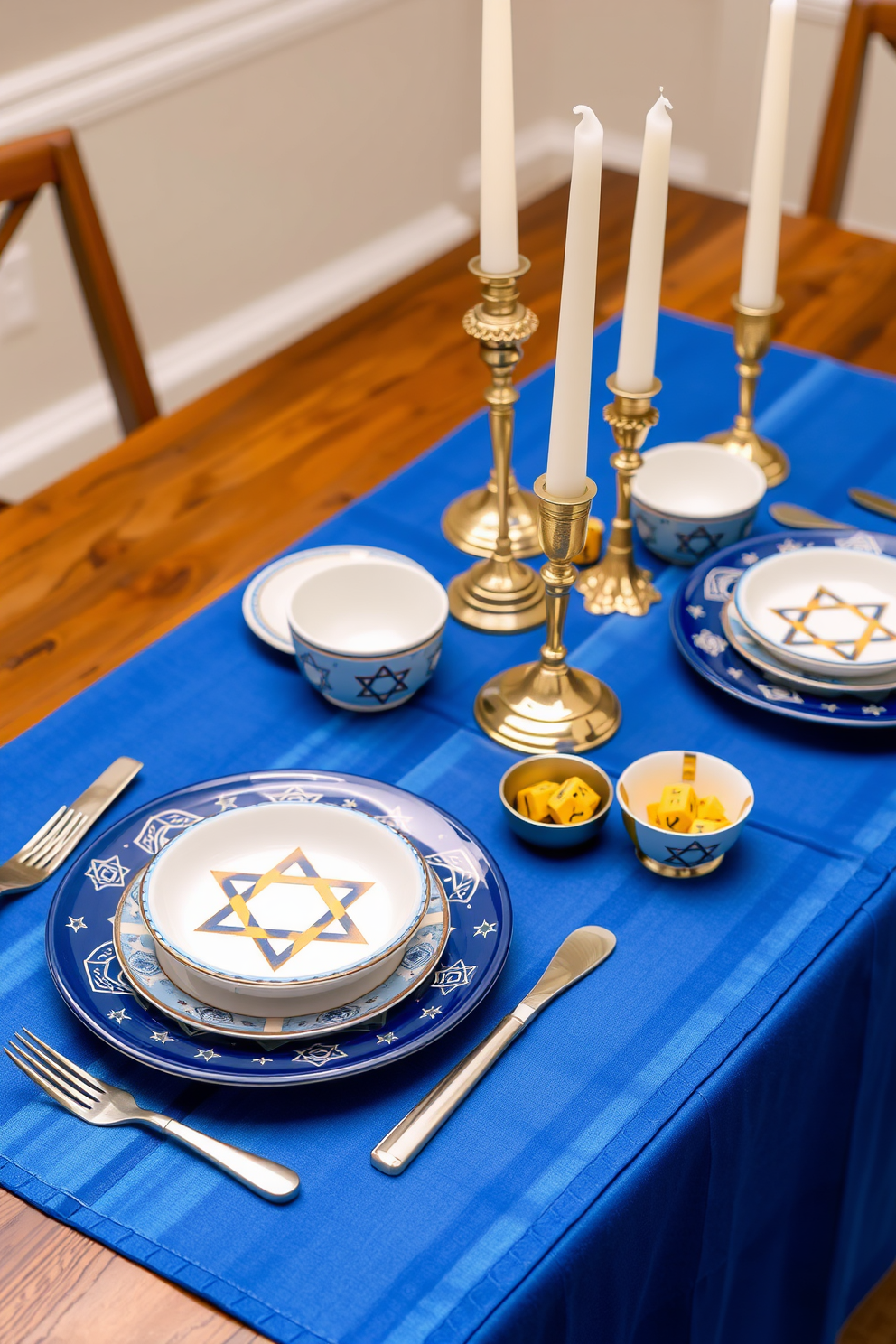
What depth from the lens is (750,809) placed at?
95 cm

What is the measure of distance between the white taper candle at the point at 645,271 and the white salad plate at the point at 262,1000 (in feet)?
1.47

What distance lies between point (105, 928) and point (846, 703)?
0.57m

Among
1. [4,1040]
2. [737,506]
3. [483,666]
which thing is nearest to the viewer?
[4,1040]

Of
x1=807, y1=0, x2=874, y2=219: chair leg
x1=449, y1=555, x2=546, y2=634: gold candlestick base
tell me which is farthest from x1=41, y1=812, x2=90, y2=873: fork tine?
x1=807, y1=0, x2=874, y2=219: chair leg

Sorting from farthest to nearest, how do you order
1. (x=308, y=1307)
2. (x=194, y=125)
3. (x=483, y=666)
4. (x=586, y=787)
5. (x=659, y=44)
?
(x=659, y=44), (x=194, y=125), (x=483, y=666), (x=586, y=787), (x=308, y=1307)

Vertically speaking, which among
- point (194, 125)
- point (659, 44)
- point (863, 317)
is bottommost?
point (659, 44)

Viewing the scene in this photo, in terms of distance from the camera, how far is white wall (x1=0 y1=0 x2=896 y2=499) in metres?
2.48

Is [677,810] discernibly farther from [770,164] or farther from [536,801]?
[770,164]

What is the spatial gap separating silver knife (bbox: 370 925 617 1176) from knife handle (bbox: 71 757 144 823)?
342 millimetres

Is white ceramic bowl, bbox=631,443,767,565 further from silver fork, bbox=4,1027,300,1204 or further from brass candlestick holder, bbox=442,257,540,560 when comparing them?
silver fork, bbox=4,1027,300,1204

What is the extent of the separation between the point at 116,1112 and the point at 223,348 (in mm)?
2343

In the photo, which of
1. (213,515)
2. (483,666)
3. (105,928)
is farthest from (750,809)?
(213,515)

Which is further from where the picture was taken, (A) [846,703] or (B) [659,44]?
(B) [659,44]

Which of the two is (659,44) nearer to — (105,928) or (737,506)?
(737,506)
